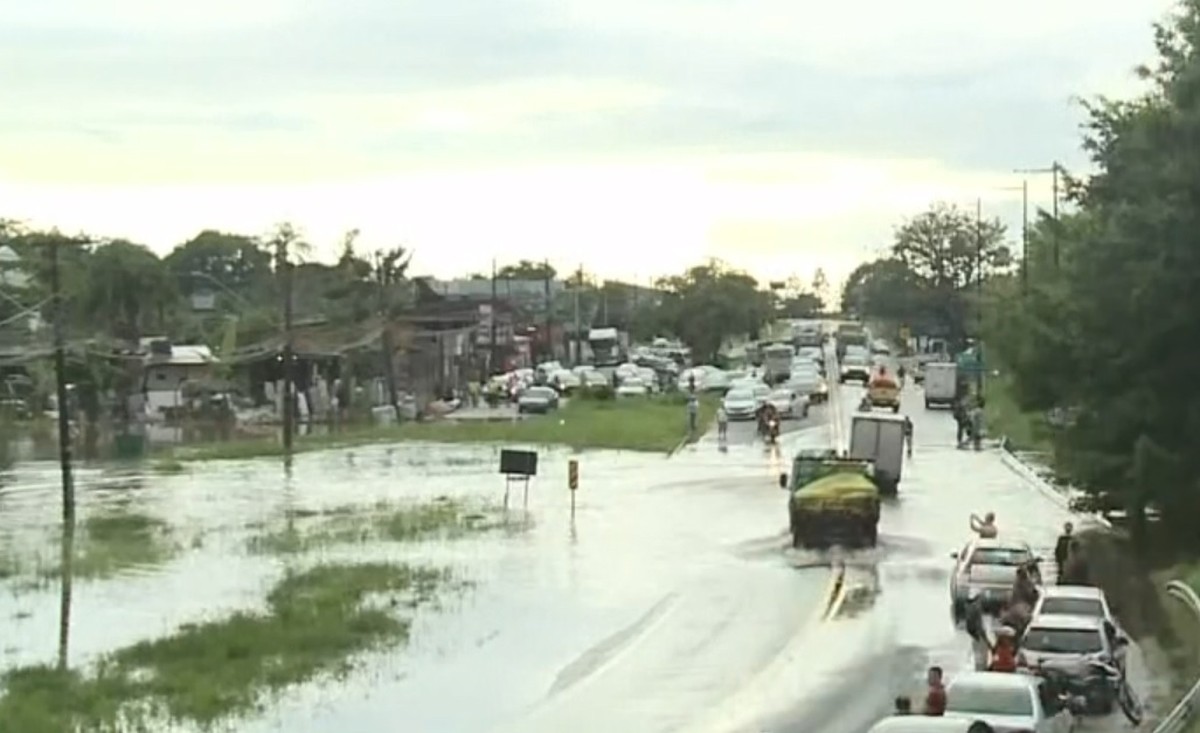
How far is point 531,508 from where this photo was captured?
5506cm

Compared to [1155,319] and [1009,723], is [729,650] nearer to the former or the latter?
[1009,723]

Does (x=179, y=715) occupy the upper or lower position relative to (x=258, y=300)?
lower

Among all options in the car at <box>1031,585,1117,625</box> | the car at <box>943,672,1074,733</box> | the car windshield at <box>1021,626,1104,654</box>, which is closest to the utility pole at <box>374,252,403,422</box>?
the car at <box>1031,585,1117,625</box>

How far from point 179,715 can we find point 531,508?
91.9 feet

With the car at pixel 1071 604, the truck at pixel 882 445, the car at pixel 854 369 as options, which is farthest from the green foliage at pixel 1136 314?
the car at pixel 854 369

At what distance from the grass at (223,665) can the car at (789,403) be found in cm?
4650

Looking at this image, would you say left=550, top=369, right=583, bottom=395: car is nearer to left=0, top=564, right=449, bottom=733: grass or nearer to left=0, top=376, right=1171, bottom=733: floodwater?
left=0, top=376, right=1171, bottom=733: floodwater

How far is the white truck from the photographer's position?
3733 inches

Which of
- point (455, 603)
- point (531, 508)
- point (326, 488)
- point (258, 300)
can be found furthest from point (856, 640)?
point (258, 300)

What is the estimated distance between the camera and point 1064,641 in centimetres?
2775

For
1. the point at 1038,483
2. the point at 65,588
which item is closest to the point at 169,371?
the point at 1038,483

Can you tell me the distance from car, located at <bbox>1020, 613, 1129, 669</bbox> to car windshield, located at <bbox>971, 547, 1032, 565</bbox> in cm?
743

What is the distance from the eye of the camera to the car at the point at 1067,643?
27.2 meters

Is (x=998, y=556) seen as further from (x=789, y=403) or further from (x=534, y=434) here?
(x=789, y=403)
